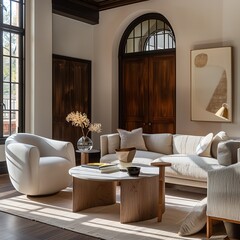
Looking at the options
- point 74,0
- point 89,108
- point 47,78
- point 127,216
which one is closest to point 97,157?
point 89,108

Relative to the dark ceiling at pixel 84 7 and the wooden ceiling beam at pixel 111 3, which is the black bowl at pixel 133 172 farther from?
the wooden ceiling beam at pixel 111 3

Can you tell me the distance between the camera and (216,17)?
607 centimetres

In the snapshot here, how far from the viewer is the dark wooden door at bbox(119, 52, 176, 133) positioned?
22.6ft

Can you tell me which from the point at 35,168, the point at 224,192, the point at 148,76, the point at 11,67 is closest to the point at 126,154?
the point at 35,168

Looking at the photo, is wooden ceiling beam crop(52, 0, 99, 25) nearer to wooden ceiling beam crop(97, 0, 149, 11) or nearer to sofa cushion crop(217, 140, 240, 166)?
wooden ceiling beam crop(97, 0, 149, 11)

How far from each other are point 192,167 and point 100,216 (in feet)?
4.65

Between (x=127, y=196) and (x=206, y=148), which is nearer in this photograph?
(x=127, y=196)

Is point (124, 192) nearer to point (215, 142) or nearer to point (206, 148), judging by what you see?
point (206, 148)

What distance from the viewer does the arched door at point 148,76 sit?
272 inches

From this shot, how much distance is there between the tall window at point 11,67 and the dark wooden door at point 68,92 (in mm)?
820

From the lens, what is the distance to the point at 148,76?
23.5 ft

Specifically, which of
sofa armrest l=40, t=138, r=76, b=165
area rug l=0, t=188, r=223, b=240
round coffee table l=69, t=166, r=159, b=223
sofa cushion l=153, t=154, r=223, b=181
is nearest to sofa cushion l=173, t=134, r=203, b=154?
sofa cushion l=153, t=154, r=223, b=181

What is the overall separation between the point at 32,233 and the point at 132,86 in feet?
15.4

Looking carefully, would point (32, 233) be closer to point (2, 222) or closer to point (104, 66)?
point (2, 222)
